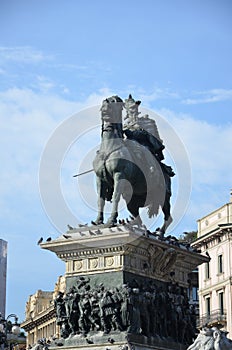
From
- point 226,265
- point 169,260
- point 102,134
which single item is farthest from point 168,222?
point 226,265

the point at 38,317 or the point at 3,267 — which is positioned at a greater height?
the point at 3,267

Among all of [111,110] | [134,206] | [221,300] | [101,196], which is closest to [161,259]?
[134,206]

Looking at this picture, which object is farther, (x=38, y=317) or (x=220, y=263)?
(x=38, y=317)

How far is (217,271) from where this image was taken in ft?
245

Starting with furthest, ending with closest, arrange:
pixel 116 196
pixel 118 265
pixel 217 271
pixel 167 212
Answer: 1. pixel 217 271
2. pixel 167 212
3. pixel 116 196
4. pixel 118 265

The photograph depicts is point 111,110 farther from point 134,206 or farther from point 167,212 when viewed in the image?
point 167,212

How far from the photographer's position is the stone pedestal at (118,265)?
2866 centimetres

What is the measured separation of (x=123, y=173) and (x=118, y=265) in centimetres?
301

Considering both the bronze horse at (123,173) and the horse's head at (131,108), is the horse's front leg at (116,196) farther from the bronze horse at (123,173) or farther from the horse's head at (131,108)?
the horse's head at (131,108)

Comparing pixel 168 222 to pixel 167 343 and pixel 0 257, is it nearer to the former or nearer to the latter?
pixel 167 343

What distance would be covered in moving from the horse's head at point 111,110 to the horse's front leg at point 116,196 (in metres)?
1.99

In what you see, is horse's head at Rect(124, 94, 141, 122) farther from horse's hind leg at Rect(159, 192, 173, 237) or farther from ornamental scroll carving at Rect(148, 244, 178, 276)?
ornamental scroll carving at Rect(148, 244, 178, 276)

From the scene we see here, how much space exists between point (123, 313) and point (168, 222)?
15.3 ft

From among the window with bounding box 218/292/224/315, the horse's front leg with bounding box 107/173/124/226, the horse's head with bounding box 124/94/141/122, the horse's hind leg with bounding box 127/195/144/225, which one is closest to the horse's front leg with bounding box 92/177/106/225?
the horse's front leg with bounding box 107/173/124/226
